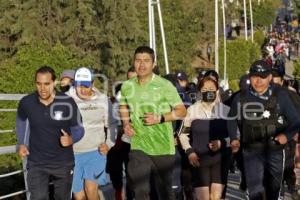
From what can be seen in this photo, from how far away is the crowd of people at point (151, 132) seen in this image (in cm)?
698

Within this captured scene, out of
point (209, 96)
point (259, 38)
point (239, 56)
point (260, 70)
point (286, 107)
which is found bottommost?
point (286, 107)

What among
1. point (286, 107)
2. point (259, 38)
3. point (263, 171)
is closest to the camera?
point (286, 107)

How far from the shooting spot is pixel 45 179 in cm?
723

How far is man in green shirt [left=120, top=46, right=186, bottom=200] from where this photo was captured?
693cm

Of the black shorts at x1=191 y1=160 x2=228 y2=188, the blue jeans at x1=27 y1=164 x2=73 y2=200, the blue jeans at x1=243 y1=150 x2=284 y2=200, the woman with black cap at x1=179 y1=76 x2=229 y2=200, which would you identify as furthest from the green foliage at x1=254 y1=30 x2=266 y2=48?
the blue jeans at x1=27 y1=164 x2=73 y2=200

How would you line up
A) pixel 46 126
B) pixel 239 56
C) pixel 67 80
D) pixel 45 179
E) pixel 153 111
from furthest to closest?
1. pixel 239 56
2. pixel 67 80
3. pixel 45 179
4. pixel 46 126
5. pixel 153 111

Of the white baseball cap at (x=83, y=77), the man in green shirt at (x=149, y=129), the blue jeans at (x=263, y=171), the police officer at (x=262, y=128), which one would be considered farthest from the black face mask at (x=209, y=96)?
the white baseball cap at (x=83, y=77)

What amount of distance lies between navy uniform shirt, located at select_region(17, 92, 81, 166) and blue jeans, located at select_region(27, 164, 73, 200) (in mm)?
67

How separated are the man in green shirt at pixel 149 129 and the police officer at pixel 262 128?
87cm

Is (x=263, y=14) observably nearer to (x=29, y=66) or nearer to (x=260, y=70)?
(x=29, y=66)

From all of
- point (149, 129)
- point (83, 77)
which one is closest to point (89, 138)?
point (83, 77)

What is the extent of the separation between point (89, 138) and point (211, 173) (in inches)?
59.6

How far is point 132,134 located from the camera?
7.00m

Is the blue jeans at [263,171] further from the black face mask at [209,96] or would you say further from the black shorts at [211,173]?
the black face mask at [209,96]
